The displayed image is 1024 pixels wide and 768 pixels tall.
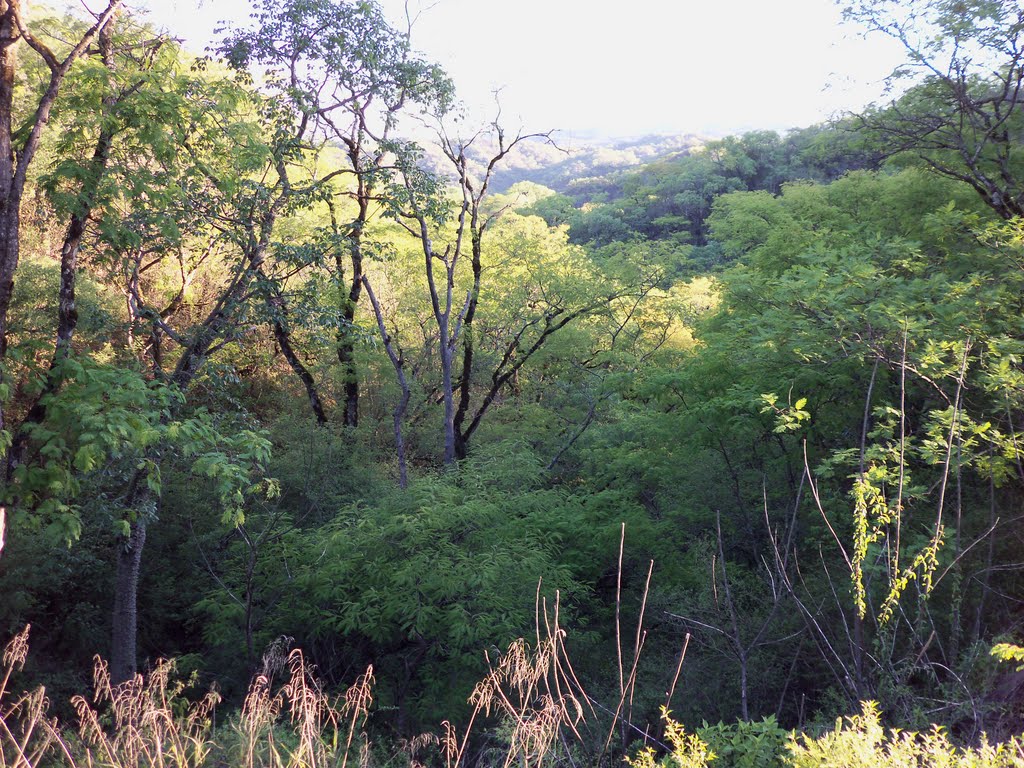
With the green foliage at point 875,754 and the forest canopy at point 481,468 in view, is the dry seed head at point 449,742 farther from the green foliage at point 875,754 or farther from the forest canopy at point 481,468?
the green foliage at point 875,754

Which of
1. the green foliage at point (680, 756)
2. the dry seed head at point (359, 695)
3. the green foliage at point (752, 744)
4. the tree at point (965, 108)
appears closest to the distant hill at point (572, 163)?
the tree at point (965, 108)

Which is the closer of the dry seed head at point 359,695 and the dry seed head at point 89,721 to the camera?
the dry seed head at point 89,721

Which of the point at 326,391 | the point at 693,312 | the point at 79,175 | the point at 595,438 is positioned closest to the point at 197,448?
the point at 79,175

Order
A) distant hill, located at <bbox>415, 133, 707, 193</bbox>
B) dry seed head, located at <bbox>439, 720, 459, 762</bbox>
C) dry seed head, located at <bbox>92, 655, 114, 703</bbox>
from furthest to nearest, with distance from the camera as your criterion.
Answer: distant hill, located at <bbox>415, 133, 707, 193</bbox>, dry seed head, located at <bbox>92, 655, 114, 703</bbox>, dry seed head, located at <bbox>439, 720, 459, 762</bbox>

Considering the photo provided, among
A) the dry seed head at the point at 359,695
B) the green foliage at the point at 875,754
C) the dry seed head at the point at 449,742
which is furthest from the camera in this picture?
the dry seed head at the point at 359,695

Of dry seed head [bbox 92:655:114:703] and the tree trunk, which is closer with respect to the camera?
dry seed head [bbox 92:655:114:703]

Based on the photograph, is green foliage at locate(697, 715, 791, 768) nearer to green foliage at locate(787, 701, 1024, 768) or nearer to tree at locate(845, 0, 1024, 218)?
green foliage at locate(787, 701, 1024, 768)

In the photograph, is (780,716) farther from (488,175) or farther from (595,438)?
(488,175)

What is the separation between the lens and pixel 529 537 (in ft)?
34.3

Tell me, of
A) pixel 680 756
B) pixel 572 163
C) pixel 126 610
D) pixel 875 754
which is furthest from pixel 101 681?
pixel 572 163

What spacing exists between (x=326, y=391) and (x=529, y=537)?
11.2m

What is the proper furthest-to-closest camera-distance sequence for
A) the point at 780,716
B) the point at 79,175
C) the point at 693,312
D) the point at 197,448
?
1. the point at 693,312
2. the point at 780,716
3. the point at 79,175
4. the point at 197,448

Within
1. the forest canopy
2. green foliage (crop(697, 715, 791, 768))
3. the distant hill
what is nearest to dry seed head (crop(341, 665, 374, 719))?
the forest canopy

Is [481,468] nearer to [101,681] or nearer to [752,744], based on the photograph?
[101,681]
